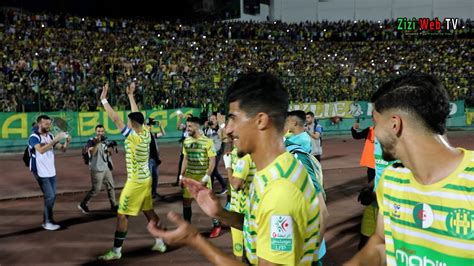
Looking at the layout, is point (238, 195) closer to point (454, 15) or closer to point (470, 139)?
point (470, 139)

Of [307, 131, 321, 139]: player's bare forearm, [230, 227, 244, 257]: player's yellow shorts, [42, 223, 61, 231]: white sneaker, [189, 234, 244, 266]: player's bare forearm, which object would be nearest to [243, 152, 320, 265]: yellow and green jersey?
[189, 234, 244, 266]: player's bare forearm

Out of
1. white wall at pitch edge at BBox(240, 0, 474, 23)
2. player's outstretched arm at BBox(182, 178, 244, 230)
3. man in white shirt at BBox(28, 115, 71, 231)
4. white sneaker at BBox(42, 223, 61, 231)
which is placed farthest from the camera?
white wall at pitch edge at BBox(240, 0, 474, 23)

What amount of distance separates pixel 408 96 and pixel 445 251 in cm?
69

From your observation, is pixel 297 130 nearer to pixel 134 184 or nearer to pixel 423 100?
pixel 134 184

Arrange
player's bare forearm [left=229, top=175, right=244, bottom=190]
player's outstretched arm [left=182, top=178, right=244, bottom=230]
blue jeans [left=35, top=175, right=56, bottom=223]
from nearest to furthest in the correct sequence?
player's outstretched arm [left=182, top=178, right=244, bottom=230]
player's bare forearm [left=229, top=175, right=244, bottom=190]
blue jeans [left=35, top=175, right=56, bottom=223]

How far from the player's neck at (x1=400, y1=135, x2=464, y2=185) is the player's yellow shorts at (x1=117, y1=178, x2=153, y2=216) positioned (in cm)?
529

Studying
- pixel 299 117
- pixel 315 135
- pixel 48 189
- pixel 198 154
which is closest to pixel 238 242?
pixel 299 117

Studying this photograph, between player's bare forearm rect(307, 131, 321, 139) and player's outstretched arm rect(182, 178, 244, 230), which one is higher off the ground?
player's outstretched arm rect(182, 178, 244, 230)

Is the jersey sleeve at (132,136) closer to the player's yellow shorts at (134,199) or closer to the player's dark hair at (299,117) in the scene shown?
the player's yellow shorts at (134,199)

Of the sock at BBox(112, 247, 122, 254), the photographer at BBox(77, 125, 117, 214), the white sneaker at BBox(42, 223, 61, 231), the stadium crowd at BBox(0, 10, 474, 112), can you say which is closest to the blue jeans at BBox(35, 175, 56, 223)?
the white sneaker at BBox(42, 223, 61, 231)

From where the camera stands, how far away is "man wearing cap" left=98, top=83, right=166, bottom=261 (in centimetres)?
680

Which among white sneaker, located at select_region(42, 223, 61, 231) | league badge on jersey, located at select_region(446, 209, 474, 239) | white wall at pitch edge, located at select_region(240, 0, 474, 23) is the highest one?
white wall at pitch edge, located at select_region(240, 0, 474, 23)

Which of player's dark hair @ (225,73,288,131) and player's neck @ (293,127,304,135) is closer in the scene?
player's dark hair @ (225,73,288,131)

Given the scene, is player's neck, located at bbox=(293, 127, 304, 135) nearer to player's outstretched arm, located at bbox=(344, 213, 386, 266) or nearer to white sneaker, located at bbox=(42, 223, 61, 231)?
player's outstretched arm, located at bbox=(344, 213, 386, 266)
